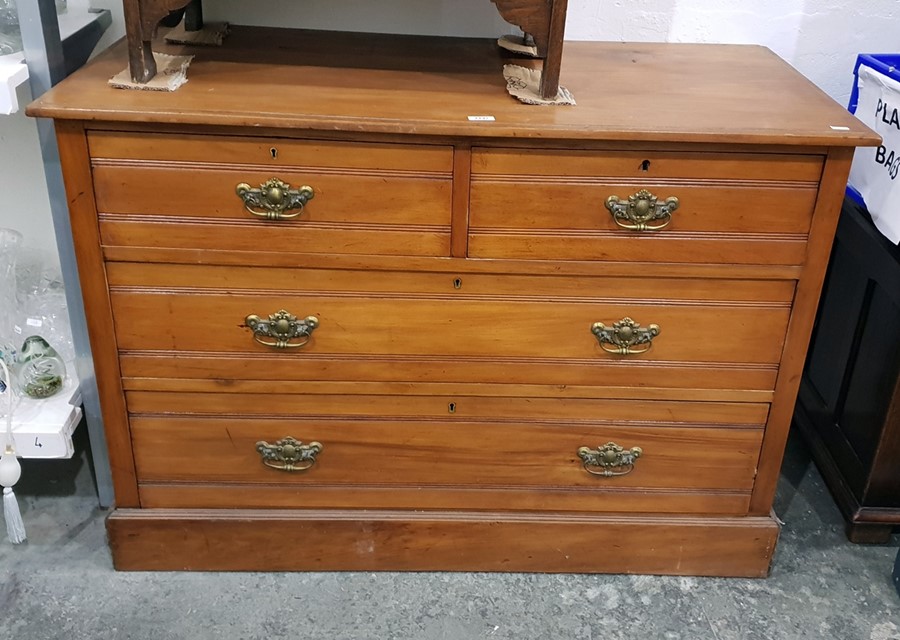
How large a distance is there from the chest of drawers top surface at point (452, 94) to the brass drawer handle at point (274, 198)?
0.11 metres

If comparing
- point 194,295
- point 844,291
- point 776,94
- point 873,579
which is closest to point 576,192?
point 776,94

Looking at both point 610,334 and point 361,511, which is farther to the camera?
point 361,511

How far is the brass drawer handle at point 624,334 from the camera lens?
1.55 meters

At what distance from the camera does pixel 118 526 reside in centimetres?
168

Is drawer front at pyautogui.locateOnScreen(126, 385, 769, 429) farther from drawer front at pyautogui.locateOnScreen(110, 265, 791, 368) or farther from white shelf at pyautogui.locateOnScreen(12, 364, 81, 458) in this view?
white shelf at pyautogui.locateOnScreen(12, 364, 81, 458)

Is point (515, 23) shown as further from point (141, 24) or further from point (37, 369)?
point (37, 369)

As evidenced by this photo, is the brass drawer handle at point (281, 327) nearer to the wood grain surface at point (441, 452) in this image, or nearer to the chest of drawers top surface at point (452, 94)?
the wood grain surface at point (441, 452)

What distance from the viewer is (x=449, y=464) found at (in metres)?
1.68

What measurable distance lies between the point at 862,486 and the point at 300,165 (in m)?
1.32

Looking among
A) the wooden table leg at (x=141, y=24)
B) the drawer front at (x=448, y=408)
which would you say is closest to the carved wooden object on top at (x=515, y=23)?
the wooden table leg at (x=141, y=24)

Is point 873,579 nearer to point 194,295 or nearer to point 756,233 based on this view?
point 756,233

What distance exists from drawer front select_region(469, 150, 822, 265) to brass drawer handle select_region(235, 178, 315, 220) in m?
0.28

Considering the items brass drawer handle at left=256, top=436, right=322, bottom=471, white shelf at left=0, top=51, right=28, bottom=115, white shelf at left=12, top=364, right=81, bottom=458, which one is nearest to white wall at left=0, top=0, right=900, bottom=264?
white shelf at left=0, top=51, right=28, bottom=115

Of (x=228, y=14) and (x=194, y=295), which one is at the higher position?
(x=228, y=14)
